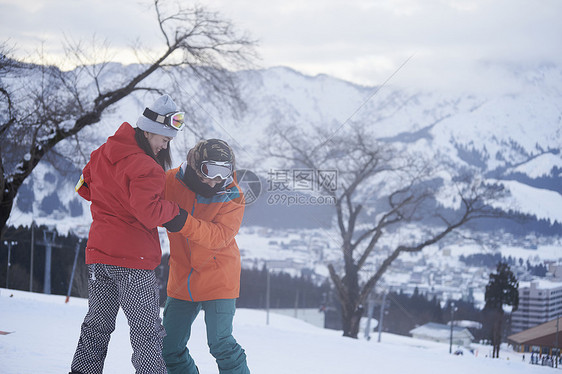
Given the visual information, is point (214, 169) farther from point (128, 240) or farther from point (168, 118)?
point (128, 240)

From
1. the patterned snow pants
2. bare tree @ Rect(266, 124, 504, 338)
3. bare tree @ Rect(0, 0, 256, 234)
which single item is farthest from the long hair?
bare tree @ Rect(266, 124, 504, 338)

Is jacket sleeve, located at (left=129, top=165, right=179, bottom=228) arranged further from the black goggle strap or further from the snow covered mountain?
the snow covered mountain

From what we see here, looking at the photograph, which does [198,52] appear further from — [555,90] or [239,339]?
[555,90]

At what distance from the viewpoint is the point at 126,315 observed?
81.5 inches

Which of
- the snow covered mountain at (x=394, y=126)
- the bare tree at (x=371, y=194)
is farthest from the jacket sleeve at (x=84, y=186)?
the bare tree at (x=371, y=194)

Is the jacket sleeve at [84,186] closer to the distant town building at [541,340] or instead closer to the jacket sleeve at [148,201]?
the jacket sleeve at [148,201]

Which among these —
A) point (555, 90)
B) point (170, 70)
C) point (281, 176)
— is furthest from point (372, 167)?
point (555, 90)

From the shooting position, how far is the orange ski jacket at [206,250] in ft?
7.43

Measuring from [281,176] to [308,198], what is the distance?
1.46 metres

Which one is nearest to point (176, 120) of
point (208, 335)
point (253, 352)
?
point (208, 335)

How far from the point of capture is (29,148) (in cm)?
734

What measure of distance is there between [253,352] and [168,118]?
3070mm

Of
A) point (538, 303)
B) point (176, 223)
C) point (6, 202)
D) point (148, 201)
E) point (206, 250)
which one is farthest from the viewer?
point (538, 303)

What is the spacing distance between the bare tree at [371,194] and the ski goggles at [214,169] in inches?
330
